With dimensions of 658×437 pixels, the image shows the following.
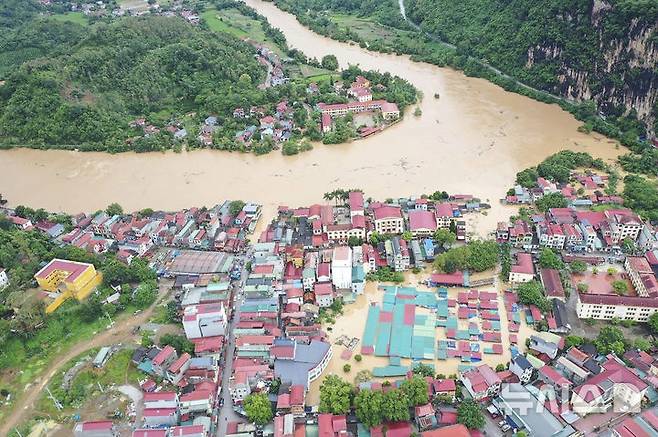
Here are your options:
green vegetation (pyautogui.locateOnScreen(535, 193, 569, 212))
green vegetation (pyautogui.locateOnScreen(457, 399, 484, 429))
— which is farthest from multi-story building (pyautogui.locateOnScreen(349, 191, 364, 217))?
green vegetation (pyautogui.locateOnScreen(457, 399, 484, 429))

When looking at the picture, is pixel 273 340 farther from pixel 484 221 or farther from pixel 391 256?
pixel 484 221

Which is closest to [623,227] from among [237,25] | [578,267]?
[578,267]

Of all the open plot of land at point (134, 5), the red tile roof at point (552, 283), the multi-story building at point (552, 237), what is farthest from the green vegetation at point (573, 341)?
the open plot of land at point (134, 5)

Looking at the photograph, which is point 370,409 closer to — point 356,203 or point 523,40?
point 356,203

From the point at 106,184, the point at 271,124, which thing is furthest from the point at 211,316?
the point at 271,124

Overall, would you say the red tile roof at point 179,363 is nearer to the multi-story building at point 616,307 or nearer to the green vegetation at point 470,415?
the green vegetation at point 470,415
